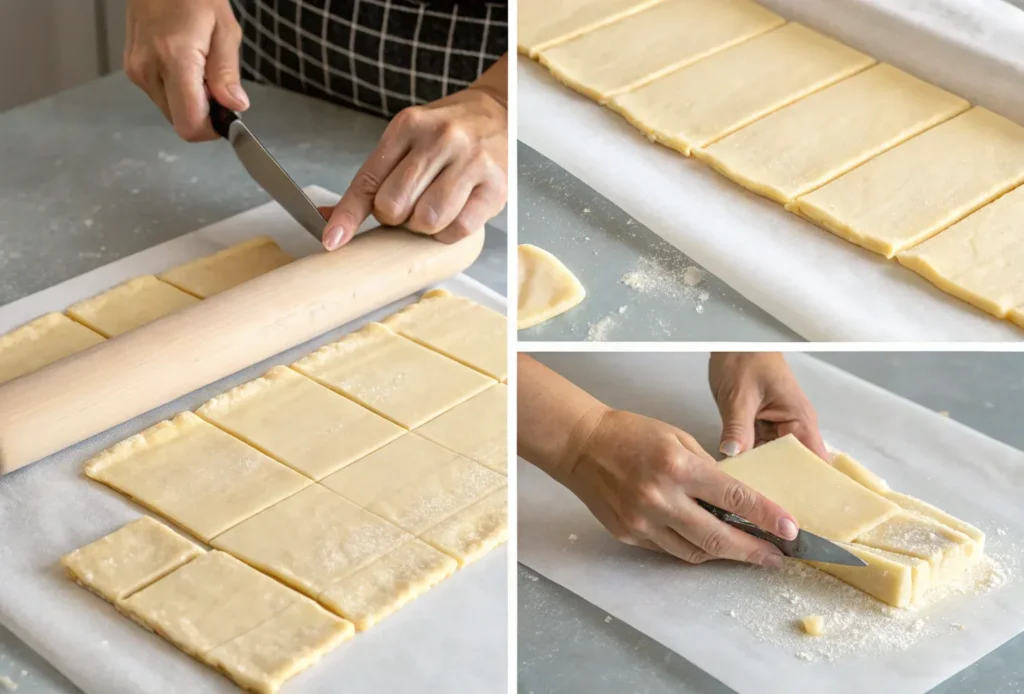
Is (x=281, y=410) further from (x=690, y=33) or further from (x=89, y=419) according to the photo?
(x=690, y=33)

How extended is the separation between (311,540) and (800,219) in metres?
0.73

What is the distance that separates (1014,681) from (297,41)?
1851 millimetres

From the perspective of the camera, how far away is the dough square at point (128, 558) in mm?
1385

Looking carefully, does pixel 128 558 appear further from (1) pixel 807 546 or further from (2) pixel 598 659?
(1) pixel 807 546

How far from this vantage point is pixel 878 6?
152cm

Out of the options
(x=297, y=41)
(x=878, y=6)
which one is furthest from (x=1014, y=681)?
(x=297, y=41)

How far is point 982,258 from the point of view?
4.15ft

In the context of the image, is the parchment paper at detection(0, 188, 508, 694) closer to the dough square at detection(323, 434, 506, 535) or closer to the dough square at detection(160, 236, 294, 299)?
the dough square at detection(323, 434, 506, 535)

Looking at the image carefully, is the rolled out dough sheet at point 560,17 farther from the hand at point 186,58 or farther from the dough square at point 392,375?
the hand at point 186,58

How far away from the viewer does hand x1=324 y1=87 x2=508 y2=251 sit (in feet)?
6.23

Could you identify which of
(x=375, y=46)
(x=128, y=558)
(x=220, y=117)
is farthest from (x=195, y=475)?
(x=375, y=46)

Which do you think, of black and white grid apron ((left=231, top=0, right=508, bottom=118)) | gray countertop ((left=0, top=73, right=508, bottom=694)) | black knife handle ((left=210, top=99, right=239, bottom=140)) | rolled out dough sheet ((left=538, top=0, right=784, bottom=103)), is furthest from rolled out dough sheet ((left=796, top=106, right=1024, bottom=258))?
black knife handle ((left=210, top=99, right=239, bottom=140))

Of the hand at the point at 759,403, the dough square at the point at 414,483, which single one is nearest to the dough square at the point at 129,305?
the dough square at the point at 414,483

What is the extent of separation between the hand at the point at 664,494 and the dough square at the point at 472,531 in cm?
16
